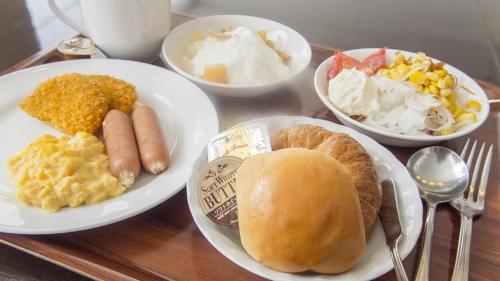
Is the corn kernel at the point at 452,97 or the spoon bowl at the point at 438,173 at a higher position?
the corn kernel at the point at 452,97

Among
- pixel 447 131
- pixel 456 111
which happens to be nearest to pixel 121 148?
pixel 447 131

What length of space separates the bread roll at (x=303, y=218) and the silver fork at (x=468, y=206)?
32 centimetres

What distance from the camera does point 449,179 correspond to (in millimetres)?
1298

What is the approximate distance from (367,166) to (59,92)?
112 cm

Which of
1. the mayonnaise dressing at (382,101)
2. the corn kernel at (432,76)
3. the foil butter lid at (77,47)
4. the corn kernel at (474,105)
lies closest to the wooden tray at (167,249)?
the mayonnaise dressing at (382,101)

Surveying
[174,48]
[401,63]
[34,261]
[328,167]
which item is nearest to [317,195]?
[328,167]

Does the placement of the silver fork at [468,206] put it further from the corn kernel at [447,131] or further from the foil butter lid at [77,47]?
the foil butter lid at [77,47]

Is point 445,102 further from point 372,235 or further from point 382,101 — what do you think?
point 372,235

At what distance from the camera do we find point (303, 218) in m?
0.90

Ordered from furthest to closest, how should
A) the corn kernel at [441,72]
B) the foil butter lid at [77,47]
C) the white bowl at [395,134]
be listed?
1. the foil butter lid at [77,47]
2. the corn kernel at [441,72]
3. the white bowl at [395,134]

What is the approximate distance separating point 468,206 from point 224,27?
131 cm

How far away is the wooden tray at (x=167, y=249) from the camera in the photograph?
106 cm

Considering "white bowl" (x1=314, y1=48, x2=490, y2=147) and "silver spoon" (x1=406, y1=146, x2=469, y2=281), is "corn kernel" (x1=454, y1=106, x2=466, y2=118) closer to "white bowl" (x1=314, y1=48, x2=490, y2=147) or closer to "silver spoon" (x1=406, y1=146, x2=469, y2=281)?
"white bowl" (x1=314, y1=48, x2=490, y2=147)

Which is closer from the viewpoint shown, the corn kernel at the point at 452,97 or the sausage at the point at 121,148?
the sausage at the point at 121,148
